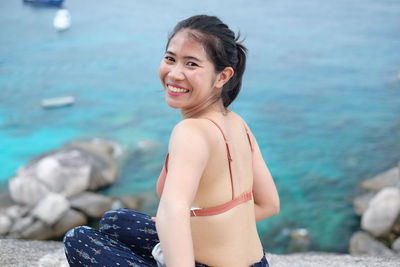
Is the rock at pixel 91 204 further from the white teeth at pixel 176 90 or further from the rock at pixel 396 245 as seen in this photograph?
the white teeth at pixel 176 90

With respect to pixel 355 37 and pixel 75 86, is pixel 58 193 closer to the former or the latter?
pixel 75 86

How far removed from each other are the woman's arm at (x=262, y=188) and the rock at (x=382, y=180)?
6678 mm

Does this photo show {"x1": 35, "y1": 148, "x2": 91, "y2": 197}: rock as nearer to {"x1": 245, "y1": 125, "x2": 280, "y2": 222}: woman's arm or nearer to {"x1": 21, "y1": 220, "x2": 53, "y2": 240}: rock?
{"x1": 21, "y1": 220, "x2": 53, "y2": 240}: rock

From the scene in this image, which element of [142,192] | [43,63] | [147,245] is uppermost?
[147,245]

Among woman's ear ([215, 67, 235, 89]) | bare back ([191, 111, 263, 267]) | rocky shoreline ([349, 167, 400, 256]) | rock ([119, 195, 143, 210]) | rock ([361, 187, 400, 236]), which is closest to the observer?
bare back ([191, 111, 263, 267])

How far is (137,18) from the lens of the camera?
13.9m

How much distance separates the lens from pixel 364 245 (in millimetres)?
6473

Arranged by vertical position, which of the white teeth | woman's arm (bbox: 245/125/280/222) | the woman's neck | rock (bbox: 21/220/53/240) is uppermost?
the white teeth

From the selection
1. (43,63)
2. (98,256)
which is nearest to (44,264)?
(98,256)

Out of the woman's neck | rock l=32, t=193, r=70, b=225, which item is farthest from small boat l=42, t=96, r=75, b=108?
the woman's neck

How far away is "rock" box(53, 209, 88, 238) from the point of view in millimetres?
6770

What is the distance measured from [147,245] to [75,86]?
35.7 ft

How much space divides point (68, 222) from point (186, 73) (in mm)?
5890

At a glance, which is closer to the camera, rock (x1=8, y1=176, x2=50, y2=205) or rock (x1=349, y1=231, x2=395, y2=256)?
rock (x1=349, y1=231, x2=395, y2=256)
